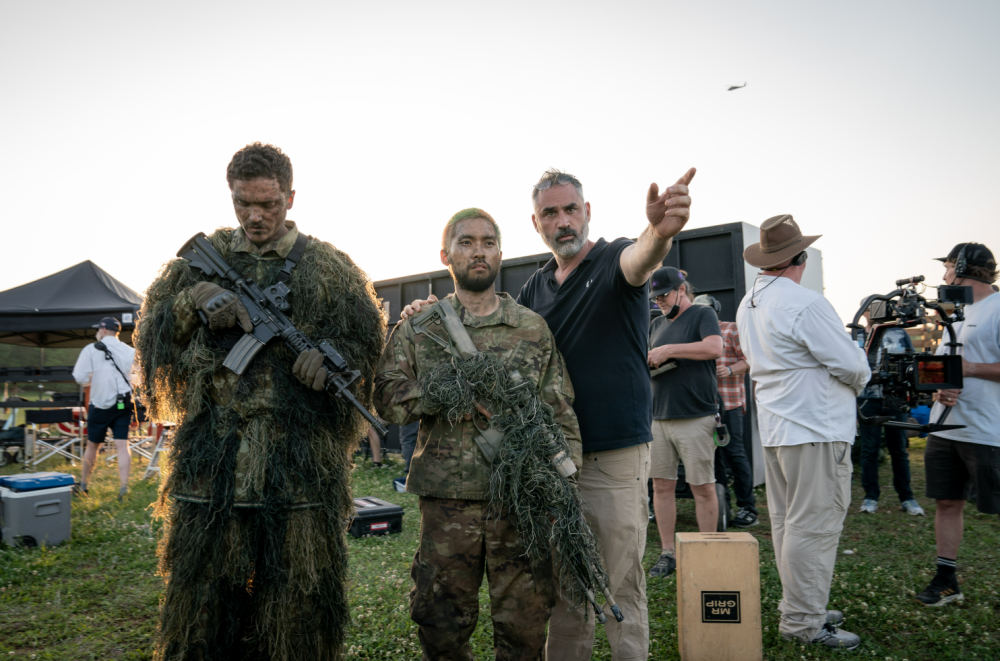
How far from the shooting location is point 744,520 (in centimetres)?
587

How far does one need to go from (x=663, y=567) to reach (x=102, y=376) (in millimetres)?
7174

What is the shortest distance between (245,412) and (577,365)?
4.97 ft

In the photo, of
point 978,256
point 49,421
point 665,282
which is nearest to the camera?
point 978,256

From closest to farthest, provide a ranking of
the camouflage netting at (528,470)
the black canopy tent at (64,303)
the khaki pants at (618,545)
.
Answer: the camouflage netting at (528,470), the khaki pants at (618,545), the black canopy tent at (64,303)

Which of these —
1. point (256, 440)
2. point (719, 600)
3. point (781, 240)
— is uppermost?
point (781, 240)

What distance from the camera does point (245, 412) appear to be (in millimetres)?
2527

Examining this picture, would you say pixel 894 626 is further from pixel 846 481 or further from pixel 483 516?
pixel 483 516

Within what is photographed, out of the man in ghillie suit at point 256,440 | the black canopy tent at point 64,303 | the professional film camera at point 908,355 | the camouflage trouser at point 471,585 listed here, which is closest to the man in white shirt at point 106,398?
the black canopy tent at point 64,303

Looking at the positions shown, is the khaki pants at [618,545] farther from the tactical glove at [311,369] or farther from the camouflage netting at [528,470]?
the tactical glove at [311,369]

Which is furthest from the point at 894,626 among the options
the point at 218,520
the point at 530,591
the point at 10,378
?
the point at 10,378

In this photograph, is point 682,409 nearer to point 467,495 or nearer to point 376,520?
point 467,495

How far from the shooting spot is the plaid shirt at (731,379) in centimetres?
609

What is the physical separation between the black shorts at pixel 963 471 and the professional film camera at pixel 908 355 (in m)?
0.20

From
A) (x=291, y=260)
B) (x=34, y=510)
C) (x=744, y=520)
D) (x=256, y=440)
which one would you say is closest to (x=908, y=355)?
(x=744, y=520)
